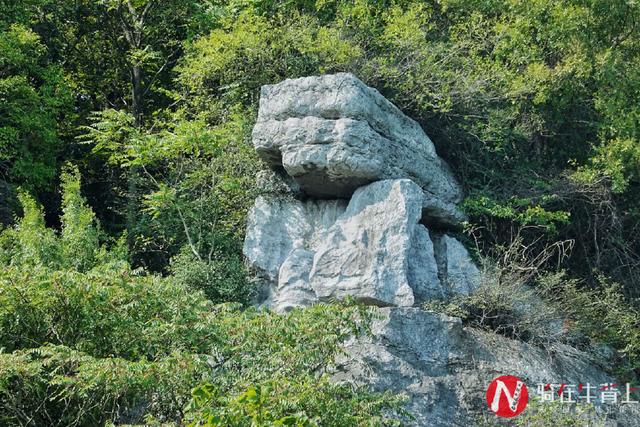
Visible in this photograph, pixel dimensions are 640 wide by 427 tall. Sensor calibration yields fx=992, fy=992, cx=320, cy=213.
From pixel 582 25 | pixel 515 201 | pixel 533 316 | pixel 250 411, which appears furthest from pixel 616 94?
pixel 250 411

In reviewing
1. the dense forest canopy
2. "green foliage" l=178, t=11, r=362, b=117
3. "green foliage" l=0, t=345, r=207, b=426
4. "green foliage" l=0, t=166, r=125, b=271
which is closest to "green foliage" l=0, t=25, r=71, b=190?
the dense forest canopy

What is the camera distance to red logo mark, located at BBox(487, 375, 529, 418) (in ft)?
37.9

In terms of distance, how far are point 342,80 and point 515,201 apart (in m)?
3.33

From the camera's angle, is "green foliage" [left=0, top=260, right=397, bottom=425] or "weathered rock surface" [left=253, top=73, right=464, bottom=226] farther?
"weathered rock surface" [left=253, top=73, right=464, bottom=226]

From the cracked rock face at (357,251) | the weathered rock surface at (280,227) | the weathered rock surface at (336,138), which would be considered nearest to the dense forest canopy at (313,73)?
the weathered rock surface at (280,227)

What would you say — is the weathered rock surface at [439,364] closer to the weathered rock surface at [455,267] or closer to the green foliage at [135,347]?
the weathered rock surface at [455,267]

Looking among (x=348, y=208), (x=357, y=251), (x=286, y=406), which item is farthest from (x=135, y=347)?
(x=348, y=208)

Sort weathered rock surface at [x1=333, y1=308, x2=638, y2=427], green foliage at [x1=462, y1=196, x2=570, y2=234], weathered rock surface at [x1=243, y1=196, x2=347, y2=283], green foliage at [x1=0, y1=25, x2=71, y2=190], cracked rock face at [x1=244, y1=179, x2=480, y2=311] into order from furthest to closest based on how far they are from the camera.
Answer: green foliage at [x1=0, y1=25, x2=71, y2=190] → green foliage at [x1=462, y1=196, x2=570, y2=234] → weathered rock surface at [x1=243, y1=196, x2=347, y2=283] → cracked rock face at [x1=244, y1=179, x2=480, y2=311] → weathered rock surface at [x1=333, y1=308, x2=638, y2=427]

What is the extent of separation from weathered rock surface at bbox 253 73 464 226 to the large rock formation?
17mm

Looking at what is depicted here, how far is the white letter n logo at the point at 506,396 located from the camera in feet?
38.1

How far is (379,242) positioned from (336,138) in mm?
1561

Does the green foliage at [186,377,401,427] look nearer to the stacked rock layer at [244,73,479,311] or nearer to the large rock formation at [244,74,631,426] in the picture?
the large rock formation at [244,74,631,426]

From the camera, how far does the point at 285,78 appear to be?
15359 millimetres

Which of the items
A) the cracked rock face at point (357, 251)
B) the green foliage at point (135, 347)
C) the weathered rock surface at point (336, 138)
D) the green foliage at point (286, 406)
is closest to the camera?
the green foliage at point (286, 406)
